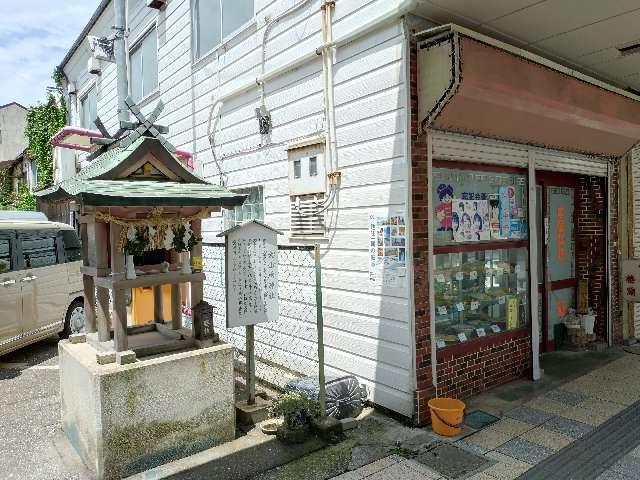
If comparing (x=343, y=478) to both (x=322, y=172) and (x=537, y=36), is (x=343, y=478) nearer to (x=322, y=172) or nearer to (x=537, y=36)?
(x=322, y=172)

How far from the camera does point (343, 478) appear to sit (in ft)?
13.6

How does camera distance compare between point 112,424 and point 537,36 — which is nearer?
point 112,424

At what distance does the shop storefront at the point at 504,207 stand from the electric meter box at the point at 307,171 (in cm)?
145

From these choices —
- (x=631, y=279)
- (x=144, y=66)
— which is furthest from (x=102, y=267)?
(x=144, y=66)

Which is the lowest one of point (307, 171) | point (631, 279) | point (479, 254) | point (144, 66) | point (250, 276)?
point (631, 279)

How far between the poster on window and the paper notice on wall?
101cm

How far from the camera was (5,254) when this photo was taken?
766 centimetres

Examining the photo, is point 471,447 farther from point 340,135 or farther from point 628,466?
point 340,135

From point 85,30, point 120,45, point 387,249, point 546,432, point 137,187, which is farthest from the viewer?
point 85,30

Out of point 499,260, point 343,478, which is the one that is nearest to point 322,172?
point 499,260

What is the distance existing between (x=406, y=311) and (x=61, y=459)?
12.2 feet

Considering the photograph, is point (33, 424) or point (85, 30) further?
point (85, 30)

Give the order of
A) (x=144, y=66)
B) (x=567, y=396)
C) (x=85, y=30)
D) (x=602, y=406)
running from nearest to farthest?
(x=602, y=406), (x=567, y=396), (x=144, y=66), (x=85, y=30)

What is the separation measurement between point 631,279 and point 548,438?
172 inches
